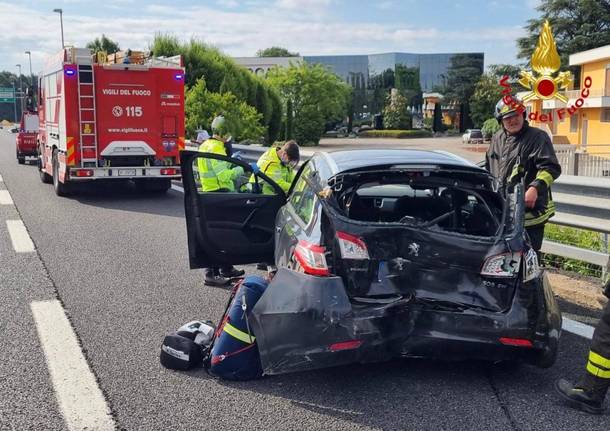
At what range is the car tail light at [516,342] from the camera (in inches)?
166

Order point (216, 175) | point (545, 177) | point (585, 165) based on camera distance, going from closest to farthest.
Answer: point (545, 177) → point (216, 175) → point (585, 165)

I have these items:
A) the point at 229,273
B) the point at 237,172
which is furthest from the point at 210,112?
the point at 229,273

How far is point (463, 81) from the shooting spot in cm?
10444

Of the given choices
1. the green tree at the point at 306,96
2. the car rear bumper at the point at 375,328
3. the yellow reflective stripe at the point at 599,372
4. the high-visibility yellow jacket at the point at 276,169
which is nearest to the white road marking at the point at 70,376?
the car rear bumper at the point at 375,328

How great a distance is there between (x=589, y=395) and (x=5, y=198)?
1315 centimetres

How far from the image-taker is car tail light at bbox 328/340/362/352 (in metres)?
4.07

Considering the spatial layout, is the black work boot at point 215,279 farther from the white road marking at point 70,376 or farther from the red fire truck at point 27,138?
the red fire truck at point 27,138

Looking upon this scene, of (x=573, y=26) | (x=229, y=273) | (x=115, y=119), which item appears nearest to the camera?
(x=229, y=273)

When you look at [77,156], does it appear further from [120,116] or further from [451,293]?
[451,293]

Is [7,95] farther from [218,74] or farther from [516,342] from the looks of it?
[516,342]

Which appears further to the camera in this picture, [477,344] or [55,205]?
[55,205]

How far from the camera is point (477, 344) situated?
4.23 meters

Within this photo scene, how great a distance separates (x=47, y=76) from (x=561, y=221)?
41.3 ft

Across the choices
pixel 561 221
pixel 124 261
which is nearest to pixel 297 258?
pixel 561 221
